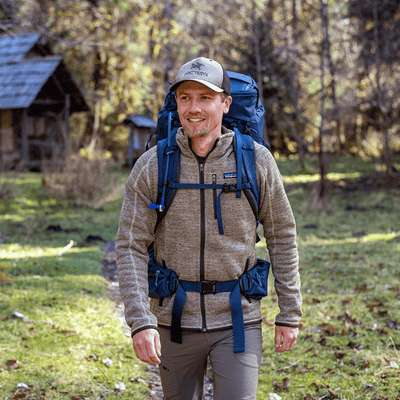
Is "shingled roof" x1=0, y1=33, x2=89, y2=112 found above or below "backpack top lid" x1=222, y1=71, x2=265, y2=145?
above

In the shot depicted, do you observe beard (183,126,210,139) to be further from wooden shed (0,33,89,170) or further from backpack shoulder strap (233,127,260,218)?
wooden shed (0,33,89,170)

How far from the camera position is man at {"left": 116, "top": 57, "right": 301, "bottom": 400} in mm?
2430

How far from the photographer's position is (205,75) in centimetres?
241

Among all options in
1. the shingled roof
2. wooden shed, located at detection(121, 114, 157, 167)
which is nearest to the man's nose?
the shingled roof

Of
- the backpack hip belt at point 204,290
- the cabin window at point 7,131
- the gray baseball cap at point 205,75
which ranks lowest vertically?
the backpack hip belt at point 204,290

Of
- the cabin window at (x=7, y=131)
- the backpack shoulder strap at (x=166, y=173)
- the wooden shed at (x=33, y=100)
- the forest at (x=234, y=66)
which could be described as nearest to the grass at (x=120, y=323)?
the backpack shoulder strap at (x=166, y=173)

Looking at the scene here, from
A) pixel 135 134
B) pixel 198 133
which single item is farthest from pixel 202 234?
pixel 135 134

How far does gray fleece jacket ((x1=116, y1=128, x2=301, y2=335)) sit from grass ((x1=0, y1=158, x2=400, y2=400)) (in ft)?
6.97

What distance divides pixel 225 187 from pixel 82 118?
23940mm

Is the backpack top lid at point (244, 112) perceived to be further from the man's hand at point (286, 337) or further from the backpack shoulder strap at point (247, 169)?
the man's hand at point (286, 337)

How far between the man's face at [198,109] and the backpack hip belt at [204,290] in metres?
0.76

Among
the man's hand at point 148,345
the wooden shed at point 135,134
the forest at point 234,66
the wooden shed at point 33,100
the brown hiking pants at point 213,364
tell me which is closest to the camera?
the man's hand at point 148,345

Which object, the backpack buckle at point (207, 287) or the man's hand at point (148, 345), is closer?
the man's hand at point (148, 345)

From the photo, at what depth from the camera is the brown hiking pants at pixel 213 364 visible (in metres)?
2.38
